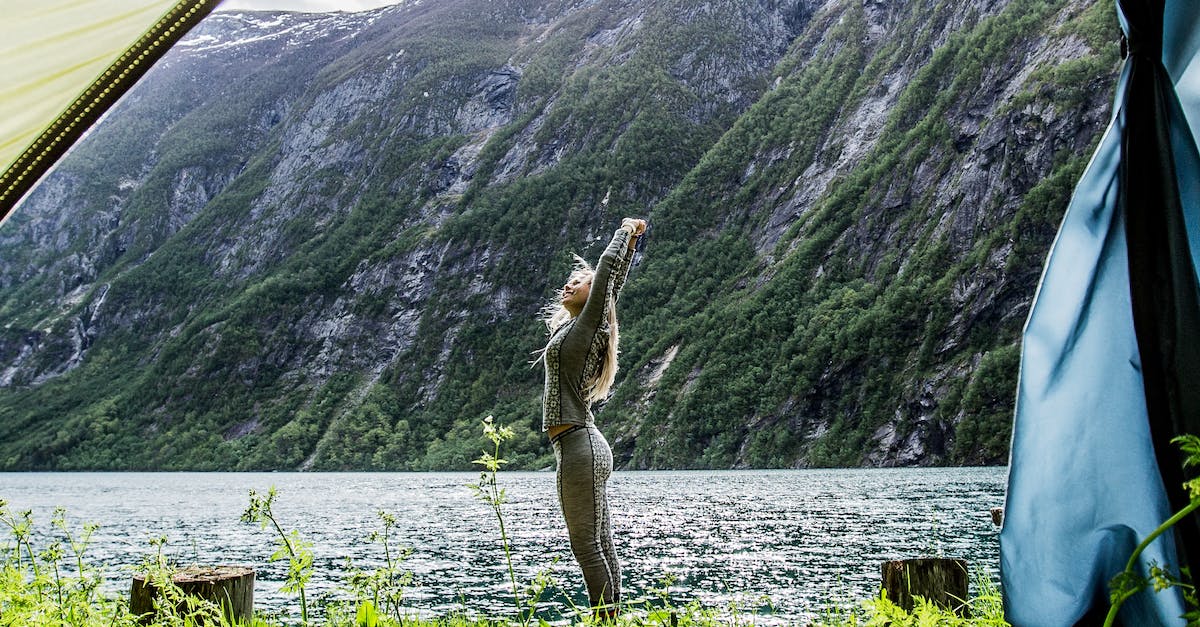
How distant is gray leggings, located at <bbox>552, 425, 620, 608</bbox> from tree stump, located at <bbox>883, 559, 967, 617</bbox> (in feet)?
4.02

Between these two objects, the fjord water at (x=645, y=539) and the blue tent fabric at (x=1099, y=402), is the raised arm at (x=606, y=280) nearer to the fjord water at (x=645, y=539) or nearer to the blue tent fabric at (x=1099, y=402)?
the fjord water at (x=645, y=539)

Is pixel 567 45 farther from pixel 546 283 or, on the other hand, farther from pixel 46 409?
pixel 46 409

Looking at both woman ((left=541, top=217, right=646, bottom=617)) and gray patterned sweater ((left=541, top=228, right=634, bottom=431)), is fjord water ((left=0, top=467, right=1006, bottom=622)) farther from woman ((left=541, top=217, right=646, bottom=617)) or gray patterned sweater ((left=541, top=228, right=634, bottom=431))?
gray patterned sweater ((left=541, top=228, right=634, bottom=431))

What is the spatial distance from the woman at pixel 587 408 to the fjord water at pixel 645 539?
67cm

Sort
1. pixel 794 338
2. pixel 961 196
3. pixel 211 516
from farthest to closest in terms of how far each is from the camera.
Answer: pixel 794 338
pixel 961 196
pixel 211 516

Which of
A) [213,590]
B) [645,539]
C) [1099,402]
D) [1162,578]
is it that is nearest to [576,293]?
[213,590]

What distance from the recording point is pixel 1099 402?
2.43 m

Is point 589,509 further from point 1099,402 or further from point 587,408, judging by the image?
point 1099,402

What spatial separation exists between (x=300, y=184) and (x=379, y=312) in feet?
159

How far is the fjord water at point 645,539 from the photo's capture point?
14751 millimetres

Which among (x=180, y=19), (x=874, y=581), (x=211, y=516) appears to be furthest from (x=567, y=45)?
(x=180, y=19)

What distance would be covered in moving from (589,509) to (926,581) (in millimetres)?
1513

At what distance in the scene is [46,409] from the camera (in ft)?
470

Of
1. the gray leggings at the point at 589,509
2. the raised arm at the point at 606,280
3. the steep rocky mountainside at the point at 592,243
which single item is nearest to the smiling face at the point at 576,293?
the raised arm at the point at 606,280
